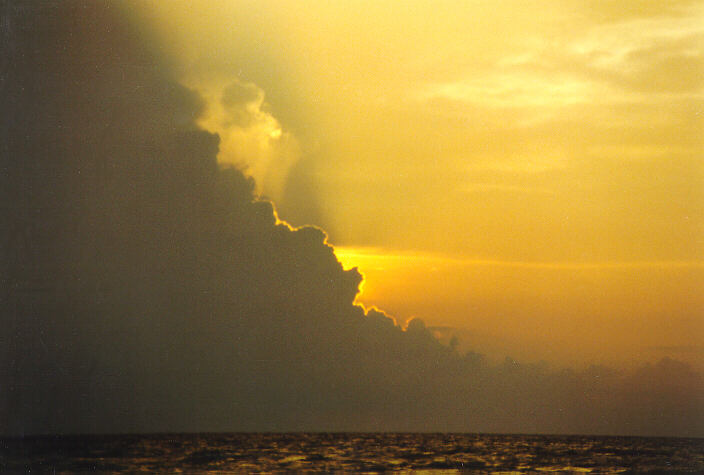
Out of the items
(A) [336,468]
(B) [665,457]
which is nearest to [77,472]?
(A) [336,468]

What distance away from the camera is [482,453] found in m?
95.4

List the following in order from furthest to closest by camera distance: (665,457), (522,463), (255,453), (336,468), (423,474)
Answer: (665,457)
(255,453)
(522,463)
(336,468)
(423,474)

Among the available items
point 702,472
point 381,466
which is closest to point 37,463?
point 381,466

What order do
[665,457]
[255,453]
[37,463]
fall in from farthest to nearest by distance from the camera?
[665,457], [255,453], [37,463]

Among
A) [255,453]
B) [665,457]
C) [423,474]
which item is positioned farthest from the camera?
[665,457]

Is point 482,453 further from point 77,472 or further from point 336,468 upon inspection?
point 77,472

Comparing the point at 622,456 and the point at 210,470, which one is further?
the point at 622,456

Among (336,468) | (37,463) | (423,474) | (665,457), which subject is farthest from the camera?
(665,457)

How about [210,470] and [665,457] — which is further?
[665,457]

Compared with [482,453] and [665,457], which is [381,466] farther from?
[665,457]

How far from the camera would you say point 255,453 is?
88062 mm

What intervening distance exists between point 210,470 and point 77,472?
9636 millimetres

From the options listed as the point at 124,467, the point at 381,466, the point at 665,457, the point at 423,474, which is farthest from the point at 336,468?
the point at 665,457

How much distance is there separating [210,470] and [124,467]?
8358 millimetres
